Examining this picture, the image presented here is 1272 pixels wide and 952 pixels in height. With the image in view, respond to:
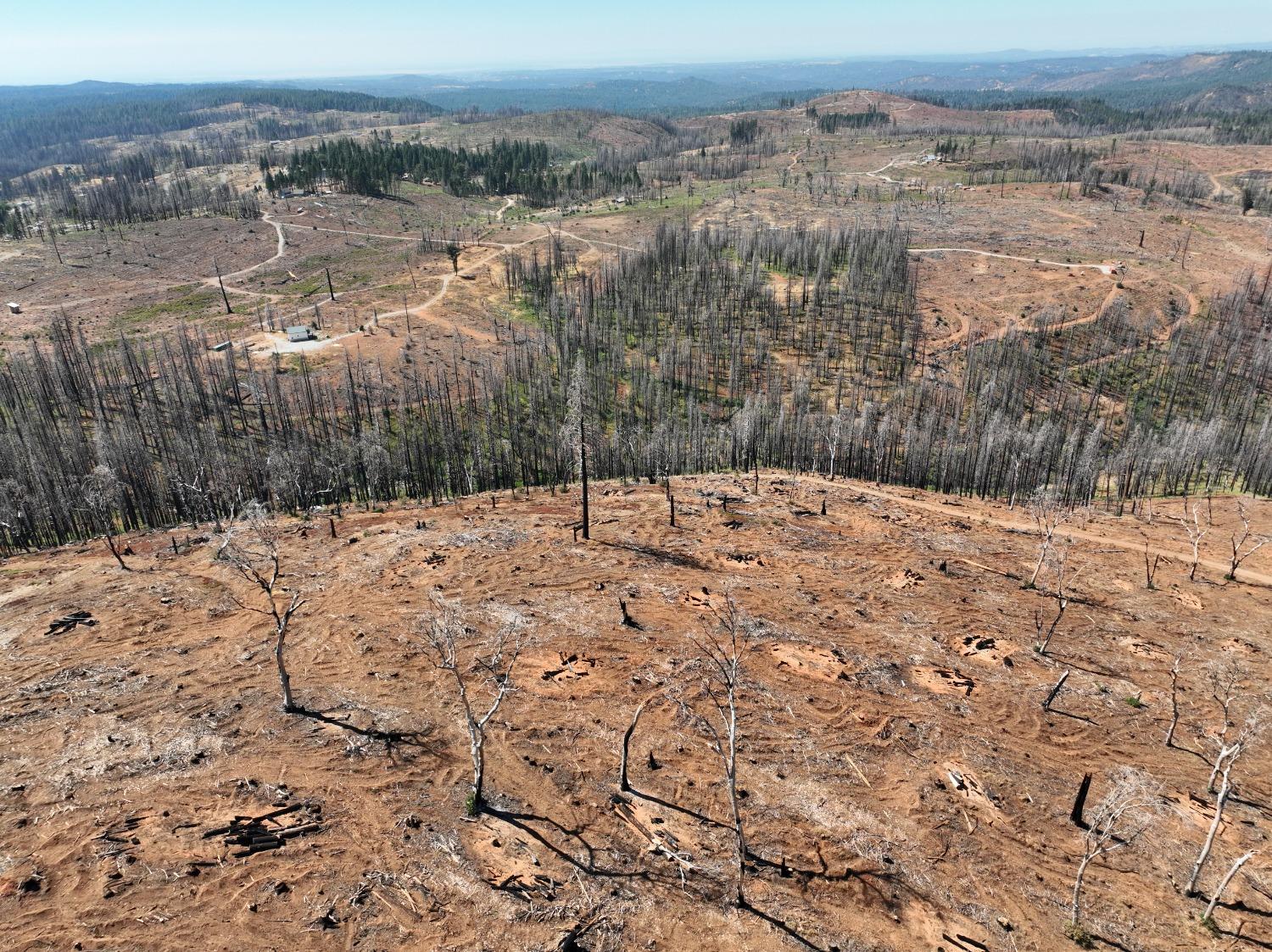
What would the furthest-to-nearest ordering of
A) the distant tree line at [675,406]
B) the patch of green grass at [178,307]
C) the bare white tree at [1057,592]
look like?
the patch of green grass at [178,307] < the distant tree line at [675,406] < the bare white tree at [1057,592]

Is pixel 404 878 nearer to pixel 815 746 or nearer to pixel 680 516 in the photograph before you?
pixel 815 746

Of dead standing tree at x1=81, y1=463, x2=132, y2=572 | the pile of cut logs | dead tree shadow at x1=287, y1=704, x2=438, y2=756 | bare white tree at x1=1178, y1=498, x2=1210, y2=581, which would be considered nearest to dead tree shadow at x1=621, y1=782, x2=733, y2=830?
dead tree shadow at x1=287, y1=704, x2=438, y2=756

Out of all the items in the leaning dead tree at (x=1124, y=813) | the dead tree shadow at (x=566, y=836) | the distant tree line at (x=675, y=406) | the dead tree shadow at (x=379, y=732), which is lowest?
the distant tree line at (x=675, y=406)

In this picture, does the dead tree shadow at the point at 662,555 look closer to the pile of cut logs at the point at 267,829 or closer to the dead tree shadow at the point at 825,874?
the dead tree shadow at the point at 825,874

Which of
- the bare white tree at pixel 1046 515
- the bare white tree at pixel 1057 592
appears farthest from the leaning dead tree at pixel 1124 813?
the bare white tree at pixel 1046 515

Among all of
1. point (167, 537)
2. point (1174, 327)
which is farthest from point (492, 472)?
point (1174, 327)
